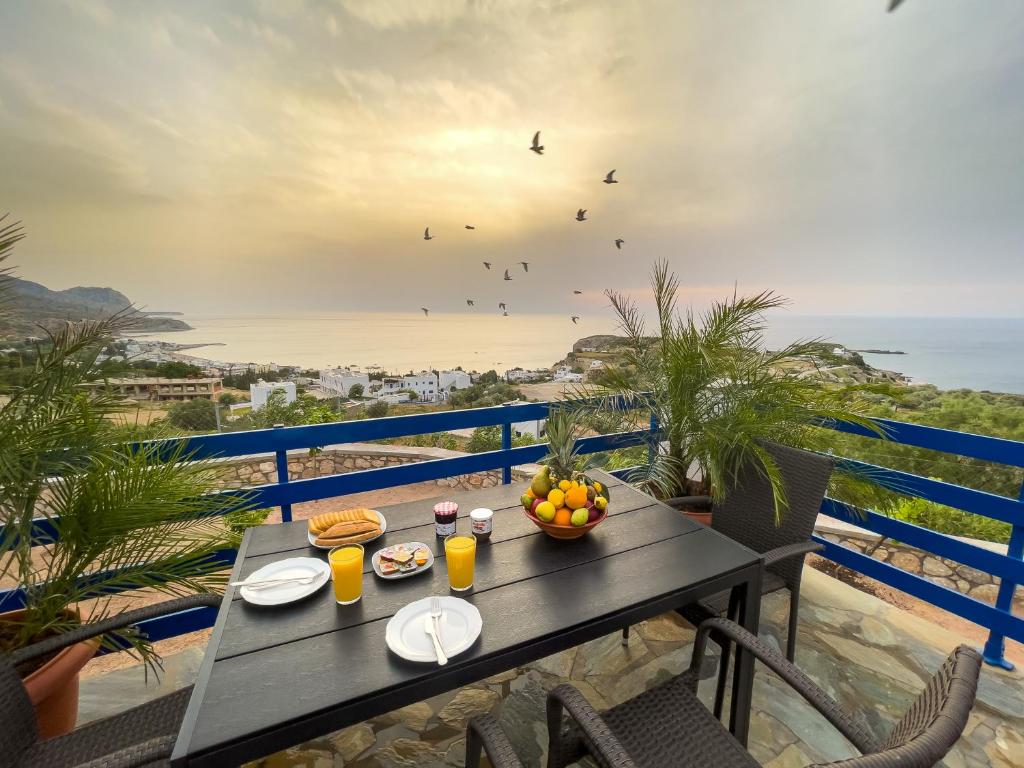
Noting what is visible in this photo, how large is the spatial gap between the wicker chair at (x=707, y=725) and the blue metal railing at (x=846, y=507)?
4.35 feet

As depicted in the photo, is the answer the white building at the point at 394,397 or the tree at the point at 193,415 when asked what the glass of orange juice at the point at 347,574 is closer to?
the tree at the point at 193,415

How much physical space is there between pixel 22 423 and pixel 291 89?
4357 millimetres

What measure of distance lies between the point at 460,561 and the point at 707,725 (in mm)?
755

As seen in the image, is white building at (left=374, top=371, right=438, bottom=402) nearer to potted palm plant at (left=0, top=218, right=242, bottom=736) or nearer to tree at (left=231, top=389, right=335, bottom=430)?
tree at (left=231, top=389, right=335, bottom=430)

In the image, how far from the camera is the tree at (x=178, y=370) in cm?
208

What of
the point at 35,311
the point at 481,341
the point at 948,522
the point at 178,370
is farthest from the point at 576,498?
the point at 481,341

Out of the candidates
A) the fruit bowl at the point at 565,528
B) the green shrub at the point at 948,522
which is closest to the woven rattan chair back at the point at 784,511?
the fruit bowl at the point at 565,528

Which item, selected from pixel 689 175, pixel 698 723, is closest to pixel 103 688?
pixel 698 723

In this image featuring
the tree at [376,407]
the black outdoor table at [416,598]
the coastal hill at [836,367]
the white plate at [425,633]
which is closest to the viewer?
the black outdoor table at [416,598]

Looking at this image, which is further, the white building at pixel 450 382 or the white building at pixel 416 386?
the white building at pixel 416 386

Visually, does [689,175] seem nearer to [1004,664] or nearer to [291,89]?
[291,89]

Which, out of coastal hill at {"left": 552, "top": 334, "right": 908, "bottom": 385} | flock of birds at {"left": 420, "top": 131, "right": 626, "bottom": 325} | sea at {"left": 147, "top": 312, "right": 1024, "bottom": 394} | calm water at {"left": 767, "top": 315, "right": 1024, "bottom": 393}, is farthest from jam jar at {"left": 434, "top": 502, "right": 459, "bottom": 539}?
calm water at {"left": 767, "top": 315, "right": 1024, "bottom": 393}

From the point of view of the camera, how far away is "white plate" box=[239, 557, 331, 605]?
1.03 metres

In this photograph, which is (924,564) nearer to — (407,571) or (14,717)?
(407,571)
